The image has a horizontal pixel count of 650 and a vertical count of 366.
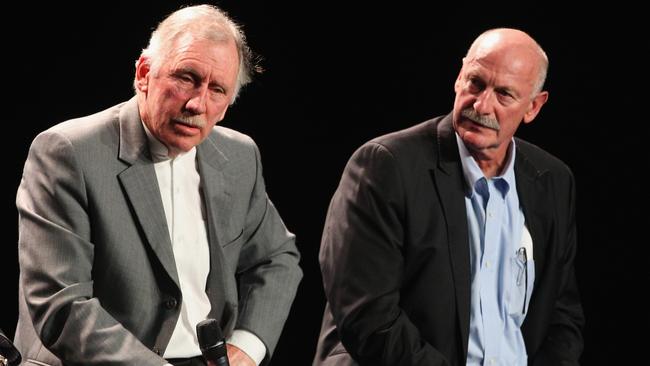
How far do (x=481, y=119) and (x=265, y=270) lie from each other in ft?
2.81

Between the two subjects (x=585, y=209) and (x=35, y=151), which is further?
(x=585, y=209)

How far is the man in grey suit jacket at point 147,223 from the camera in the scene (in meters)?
2.62

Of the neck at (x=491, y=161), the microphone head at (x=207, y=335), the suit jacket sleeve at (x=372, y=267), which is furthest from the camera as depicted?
the neck at (x=491, y=161)

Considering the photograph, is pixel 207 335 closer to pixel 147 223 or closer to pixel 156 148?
pixel 147 223

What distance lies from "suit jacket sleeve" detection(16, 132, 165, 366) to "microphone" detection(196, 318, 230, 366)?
0.21m

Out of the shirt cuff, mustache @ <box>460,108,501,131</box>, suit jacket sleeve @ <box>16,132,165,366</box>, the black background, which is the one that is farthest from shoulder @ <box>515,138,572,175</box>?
suit jacket sleeve @ <box>16,132,165,366</box>

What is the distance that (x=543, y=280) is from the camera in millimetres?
3527

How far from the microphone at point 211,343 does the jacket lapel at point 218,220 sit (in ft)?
1.40

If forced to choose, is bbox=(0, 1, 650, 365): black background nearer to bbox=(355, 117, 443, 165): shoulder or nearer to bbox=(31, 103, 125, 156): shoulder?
bbox=(355, 117, 443, 165): shoulder

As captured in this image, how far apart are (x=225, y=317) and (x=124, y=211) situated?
436mm

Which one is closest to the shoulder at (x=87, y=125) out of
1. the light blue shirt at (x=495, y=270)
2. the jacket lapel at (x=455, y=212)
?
the jacket lapel at (x=455, y=212)

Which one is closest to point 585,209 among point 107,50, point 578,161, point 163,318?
point 578,161

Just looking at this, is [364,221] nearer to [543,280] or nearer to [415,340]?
[415,340]

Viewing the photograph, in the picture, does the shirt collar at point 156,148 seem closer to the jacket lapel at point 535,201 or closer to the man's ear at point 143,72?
the man's ear at point 143,72
